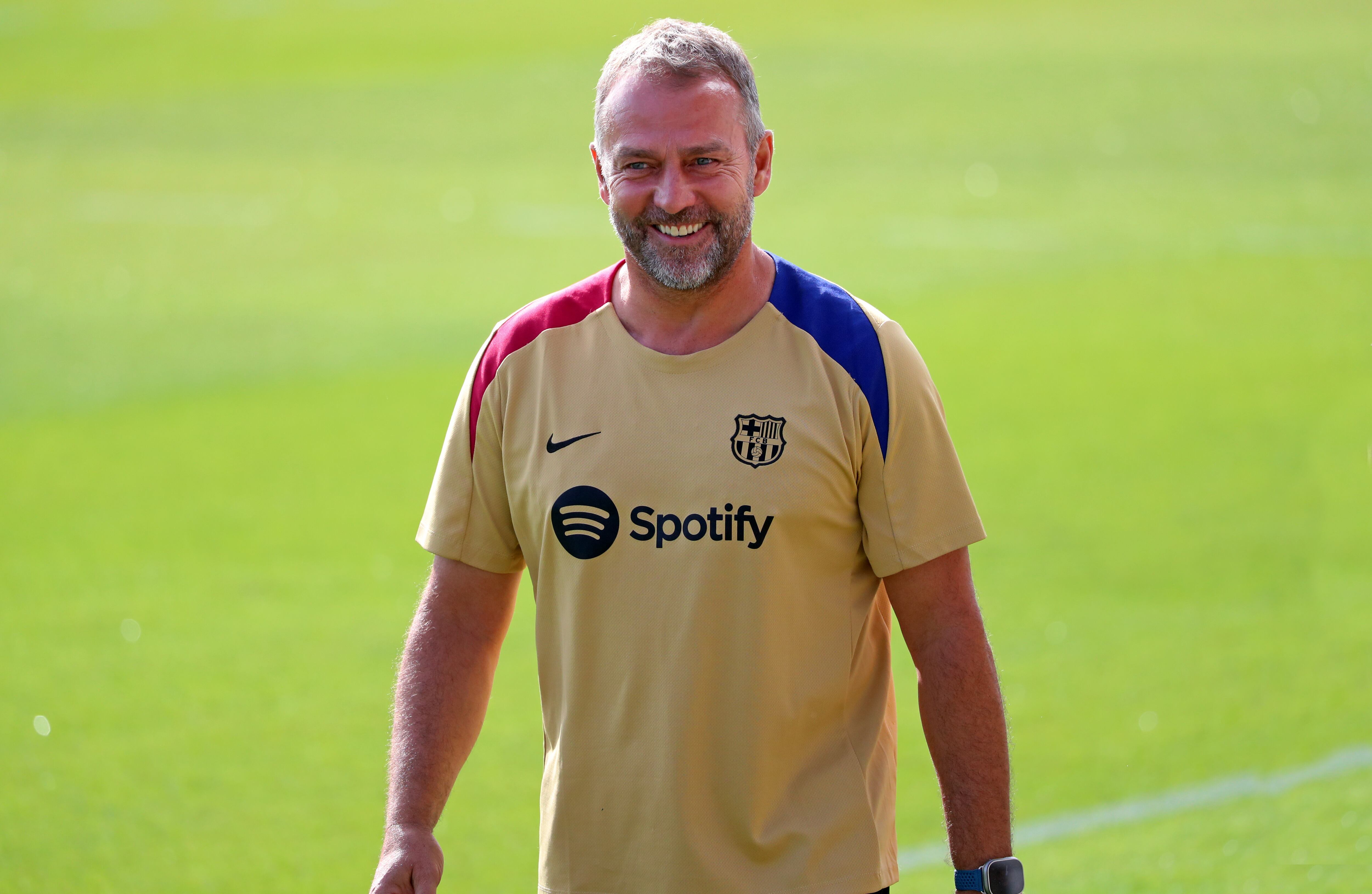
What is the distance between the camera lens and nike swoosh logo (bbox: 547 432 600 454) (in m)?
3.10

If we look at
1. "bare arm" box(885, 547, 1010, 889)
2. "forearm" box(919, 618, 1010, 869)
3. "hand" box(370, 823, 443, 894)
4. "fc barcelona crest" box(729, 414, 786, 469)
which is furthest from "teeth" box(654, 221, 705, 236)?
"hand" box(370, 823, 443, 894)

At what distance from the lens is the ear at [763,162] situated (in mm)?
3188

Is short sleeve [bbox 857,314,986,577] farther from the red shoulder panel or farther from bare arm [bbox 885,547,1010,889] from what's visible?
the red shoulder panel

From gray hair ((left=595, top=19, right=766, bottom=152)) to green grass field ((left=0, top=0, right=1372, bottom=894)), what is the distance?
2966 millimetres

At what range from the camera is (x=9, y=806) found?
6066mm

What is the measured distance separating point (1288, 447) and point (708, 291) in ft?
24.1

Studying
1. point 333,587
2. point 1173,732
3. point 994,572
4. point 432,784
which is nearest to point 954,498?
point 432,784

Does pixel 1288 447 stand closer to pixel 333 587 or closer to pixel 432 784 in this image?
pixel 333 587

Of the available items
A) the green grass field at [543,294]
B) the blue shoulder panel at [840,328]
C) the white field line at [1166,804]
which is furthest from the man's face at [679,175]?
the white field line at [1166,804]

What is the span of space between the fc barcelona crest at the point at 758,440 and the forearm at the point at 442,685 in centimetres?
61

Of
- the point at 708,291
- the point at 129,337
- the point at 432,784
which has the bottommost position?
the point at 432,784

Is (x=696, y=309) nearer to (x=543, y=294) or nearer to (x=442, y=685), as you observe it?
(x=442, y=685)

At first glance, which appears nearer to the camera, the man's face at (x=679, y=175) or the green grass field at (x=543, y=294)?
the man's face at (x=679, y=175)

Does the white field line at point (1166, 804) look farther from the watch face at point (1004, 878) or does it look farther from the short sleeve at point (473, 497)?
the short sleeve at point (473, 497)
